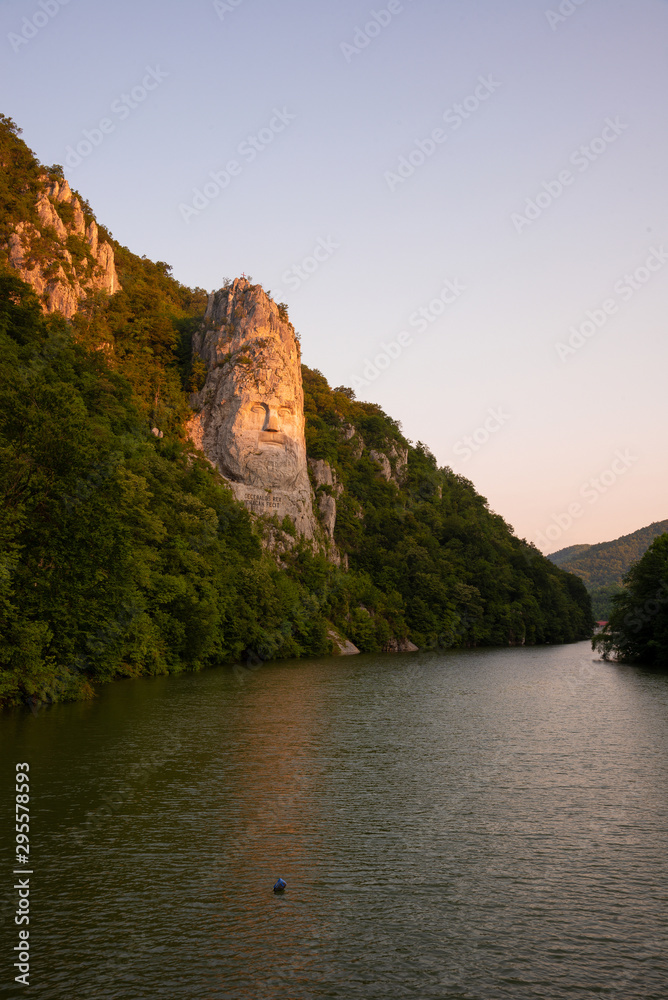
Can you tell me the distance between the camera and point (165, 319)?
84.0 meters

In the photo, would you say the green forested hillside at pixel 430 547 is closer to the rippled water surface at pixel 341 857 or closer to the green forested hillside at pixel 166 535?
the green forested hillside at pixel 166 535

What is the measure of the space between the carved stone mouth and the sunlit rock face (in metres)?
0.12

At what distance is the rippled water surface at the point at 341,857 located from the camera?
10039mm

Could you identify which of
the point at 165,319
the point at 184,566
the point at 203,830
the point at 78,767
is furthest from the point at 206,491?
the point at 203,830

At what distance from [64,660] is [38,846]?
21423mm

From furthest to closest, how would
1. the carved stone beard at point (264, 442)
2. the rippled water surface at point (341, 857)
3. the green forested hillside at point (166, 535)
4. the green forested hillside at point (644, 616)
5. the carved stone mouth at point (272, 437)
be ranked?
the carved stone mouth at point (272, 437), the carved stone beard at point (264, 442), the green forested hillside at point (644, 616), the green forested hillside at point (166, 535), the rippled water surface at point (341, 857)

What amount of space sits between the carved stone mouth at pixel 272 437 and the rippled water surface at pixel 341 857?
5860cm

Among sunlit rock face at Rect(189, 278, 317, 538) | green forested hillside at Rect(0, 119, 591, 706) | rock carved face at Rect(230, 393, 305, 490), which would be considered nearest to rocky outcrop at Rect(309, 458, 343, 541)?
green forested hillside at Rect(0, 119, 591, 706)

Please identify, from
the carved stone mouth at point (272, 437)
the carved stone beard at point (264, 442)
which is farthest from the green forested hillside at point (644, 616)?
the carved stone mouth at point (272, 437)

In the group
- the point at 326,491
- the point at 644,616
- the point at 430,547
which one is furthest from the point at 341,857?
the point at 430,547

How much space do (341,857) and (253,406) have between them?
2997 inches

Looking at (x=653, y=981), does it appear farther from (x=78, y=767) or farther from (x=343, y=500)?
(x=343, y=500)

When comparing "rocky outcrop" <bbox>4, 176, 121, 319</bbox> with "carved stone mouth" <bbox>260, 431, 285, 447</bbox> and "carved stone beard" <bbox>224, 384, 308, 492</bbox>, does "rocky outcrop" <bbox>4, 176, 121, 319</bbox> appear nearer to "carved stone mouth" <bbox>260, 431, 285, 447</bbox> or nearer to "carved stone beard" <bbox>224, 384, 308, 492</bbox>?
"carved stone beard" <bbox>224, 384, 308, 492</bbox>

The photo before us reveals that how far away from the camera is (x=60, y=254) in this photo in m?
66.7
